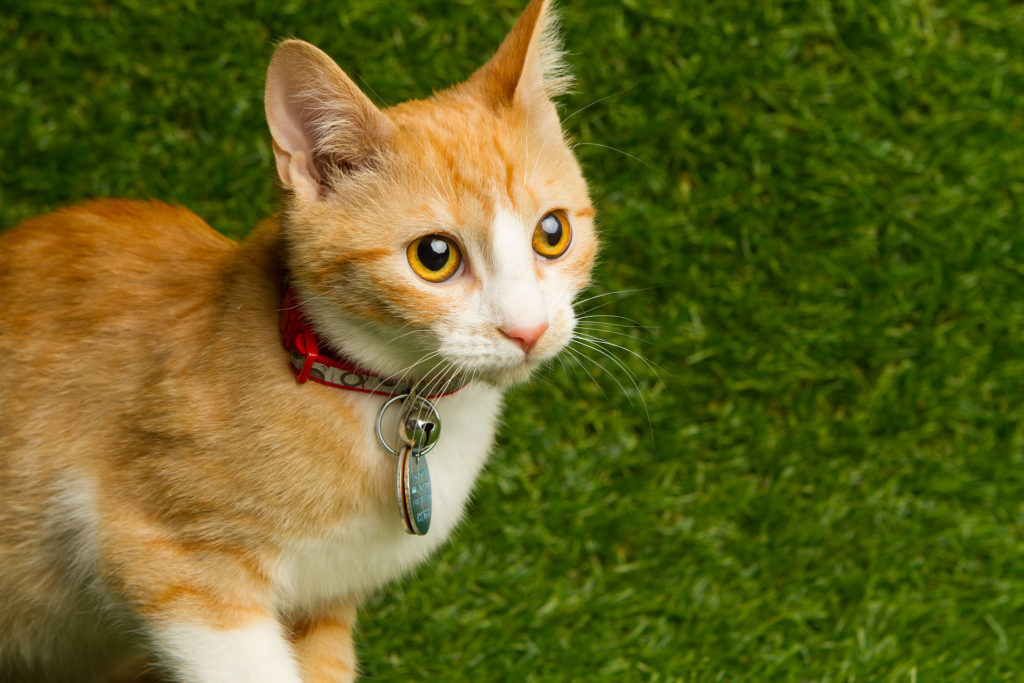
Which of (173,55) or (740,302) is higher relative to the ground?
(173,55)

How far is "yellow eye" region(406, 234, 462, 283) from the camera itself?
5.40 ft

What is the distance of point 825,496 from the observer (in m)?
2.81

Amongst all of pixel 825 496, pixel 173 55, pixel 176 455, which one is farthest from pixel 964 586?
pixel 173 55

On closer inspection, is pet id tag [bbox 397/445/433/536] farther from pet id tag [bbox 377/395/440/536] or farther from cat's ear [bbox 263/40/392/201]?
cat's ear [bbox 263/40/392/201]

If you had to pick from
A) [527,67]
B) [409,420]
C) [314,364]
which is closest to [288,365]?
[314,364]

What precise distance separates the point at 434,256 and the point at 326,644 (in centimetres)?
85

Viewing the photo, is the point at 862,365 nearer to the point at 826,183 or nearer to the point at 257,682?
the point at 826,183

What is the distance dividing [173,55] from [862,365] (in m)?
2.12

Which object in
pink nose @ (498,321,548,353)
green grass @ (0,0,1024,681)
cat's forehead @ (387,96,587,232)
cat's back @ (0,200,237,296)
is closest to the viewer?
pink nose @ (498,321,548,353)

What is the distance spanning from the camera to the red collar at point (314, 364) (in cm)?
173

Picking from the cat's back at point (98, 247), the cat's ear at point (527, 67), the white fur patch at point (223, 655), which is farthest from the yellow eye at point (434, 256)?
the white fur patch at point (223, 655)

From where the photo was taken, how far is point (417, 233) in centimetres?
165

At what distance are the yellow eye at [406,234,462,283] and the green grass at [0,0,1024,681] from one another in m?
1.15

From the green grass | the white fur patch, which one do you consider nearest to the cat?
the white fur patch
